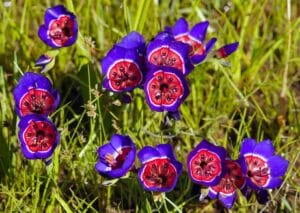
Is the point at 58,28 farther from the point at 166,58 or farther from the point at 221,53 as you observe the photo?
the point at 221,53

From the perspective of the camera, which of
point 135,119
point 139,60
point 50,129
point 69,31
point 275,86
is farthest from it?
point 275,86

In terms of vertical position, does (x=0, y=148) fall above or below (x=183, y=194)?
above

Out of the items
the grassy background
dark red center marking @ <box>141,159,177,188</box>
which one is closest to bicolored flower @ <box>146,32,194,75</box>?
the grassy background

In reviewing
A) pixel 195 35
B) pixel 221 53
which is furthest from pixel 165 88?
pixel 195 35

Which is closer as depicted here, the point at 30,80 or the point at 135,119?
the point at 30,80

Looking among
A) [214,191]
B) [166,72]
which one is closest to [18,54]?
[166,72]

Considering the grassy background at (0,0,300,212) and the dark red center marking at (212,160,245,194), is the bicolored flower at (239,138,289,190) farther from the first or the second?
the grassy background at (0,0,300,212)

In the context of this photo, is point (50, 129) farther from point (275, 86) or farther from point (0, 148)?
point (275, 86)
